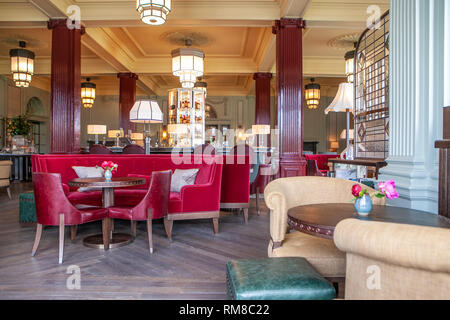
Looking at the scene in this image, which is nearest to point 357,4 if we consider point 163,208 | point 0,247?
point 163,208

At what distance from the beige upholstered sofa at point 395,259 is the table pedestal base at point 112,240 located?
2.72 metres

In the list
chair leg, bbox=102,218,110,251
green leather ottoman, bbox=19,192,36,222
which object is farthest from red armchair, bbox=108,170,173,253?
green leather ottoman, bbox=19,192,36,222

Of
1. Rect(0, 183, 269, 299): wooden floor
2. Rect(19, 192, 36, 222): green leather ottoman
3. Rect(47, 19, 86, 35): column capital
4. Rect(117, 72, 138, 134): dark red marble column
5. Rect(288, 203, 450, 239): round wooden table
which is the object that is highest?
Rect(47, 19, 86, 35): column capital

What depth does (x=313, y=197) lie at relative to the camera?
2512mm

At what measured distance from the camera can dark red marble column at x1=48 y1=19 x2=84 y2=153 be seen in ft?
19.9

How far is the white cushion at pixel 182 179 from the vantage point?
13.7 feet

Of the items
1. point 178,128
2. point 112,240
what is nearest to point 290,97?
point 178,128

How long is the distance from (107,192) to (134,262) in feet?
2.99

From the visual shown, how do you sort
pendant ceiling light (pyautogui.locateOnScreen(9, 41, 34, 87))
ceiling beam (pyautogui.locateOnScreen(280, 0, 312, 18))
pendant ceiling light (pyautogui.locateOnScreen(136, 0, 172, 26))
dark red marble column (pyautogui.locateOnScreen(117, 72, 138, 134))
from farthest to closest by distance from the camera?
dark red marble column (pyautogui.locateOnScreen(117, 72, 138, 134)) → pendant ceiling light (pyautogui.locateOnScreen(9, 41, 34, 87)) → ceiling beam (pyautogui.locateOnScreen(280, 0, 312, 18)) → pendant ceiling light (pyautogui.locateOnScreen(136, 0, 172, 26))

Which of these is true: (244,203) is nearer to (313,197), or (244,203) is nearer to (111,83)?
(313,197)

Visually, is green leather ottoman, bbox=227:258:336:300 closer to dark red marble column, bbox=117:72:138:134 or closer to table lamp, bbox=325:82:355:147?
table lamp, bbox=325:82:355:147

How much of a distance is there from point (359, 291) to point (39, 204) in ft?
9.50

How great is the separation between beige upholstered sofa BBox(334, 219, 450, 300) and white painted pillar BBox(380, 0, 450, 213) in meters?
1.37

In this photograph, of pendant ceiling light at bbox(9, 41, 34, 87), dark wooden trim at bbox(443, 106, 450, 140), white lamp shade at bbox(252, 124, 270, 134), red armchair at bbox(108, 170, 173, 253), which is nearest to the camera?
dark wooden trim at bbox(443, 106, 450, 140)
